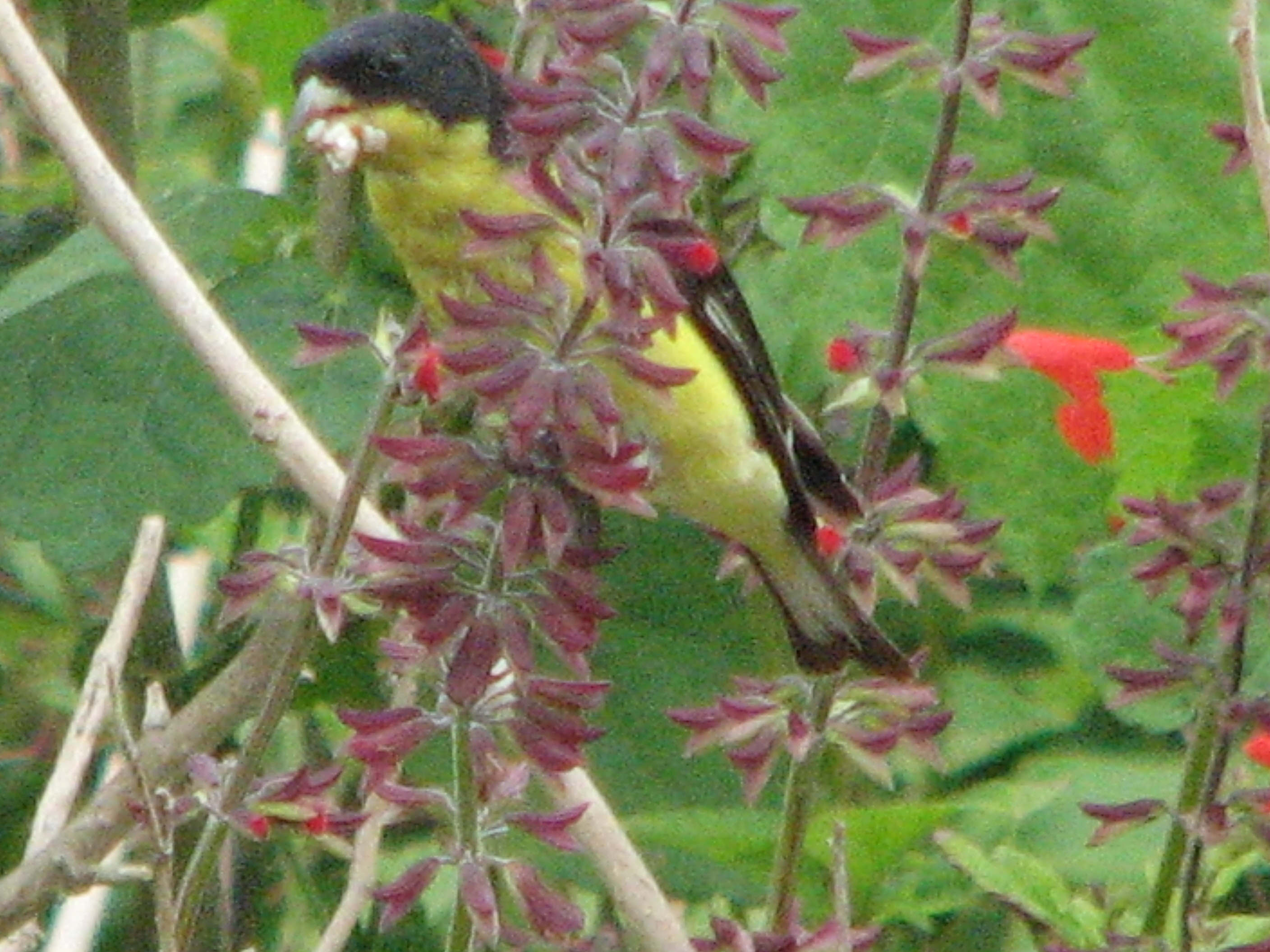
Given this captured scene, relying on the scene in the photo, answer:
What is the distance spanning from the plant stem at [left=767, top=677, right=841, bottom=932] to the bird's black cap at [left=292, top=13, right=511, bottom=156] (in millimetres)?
443

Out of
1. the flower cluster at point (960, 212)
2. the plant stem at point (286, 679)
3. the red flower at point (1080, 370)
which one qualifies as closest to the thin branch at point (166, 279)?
the plant stem at point (286, 679)

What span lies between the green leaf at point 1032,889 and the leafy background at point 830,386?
0.09 meters

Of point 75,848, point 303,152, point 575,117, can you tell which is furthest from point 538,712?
point 303,152

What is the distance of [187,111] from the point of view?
8.82 ft

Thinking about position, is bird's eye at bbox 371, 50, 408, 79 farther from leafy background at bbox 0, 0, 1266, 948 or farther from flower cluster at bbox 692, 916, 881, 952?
flower cluster at bbox 692, 916, 881, 952

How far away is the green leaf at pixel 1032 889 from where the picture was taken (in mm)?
1223

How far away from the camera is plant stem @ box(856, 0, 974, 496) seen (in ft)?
3.49

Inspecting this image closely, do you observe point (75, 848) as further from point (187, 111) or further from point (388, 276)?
point (187, 111)

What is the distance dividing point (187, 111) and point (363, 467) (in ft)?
6.22

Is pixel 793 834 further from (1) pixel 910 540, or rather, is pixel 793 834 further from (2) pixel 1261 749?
(2) pixel 1261 749

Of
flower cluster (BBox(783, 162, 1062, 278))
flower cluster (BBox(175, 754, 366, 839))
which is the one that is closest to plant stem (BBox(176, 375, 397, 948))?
flower cluster (BBox(175, 754, 366, 839))

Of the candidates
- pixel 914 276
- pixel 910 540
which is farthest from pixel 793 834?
pixel 914 276

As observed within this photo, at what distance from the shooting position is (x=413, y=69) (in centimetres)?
137

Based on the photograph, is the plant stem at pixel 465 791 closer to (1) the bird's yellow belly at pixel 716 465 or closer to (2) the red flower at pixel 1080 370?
(2) the red flower at pixel 1080 370
